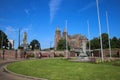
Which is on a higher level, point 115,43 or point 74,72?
point 115,43

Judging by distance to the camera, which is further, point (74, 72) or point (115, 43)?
point (115, 43)

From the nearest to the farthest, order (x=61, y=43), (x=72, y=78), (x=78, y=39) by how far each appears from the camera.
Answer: (x=72, y=78)
(x=61, y=43)
(x=78, y=39)

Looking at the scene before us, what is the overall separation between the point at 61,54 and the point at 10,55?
86.7ft

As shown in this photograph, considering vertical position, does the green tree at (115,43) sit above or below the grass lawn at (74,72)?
above

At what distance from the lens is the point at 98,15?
36281 mm

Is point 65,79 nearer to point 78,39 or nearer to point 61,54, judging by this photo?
point 61,54

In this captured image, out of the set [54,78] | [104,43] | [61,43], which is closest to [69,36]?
[61,43]

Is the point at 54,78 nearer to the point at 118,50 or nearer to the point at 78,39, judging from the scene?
the point at 118,50

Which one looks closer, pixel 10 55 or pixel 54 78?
pixel 54 78

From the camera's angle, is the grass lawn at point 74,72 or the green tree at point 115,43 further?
the green tree at point 115,43

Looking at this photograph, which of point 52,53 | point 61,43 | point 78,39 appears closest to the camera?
point 52,53

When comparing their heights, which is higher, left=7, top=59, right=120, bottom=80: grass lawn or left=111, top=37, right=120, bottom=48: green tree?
left=111, top=37, right=120, bottom=48: green tree

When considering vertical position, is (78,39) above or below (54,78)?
above

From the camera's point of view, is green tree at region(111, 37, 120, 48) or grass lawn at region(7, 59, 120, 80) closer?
grass lawn at region(7, 59, 120, 80)
